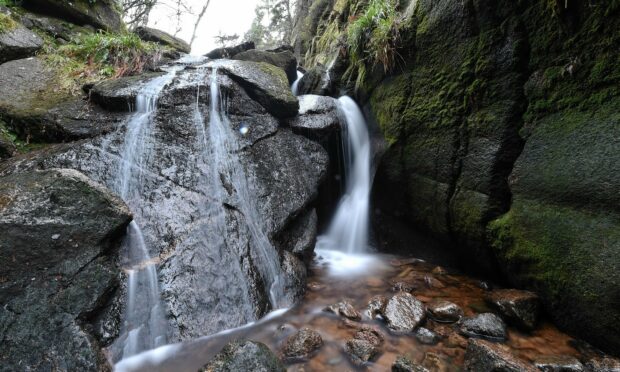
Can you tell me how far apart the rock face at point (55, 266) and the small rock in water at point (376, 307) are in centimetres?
272

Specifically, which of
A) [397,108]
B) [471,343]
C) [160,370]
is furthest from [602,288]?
[160,370]

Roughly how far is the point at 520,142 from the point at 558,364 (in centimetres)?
243

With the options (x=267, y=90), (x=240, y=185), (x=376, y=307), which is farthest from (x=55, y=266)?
(x=267, y=90)

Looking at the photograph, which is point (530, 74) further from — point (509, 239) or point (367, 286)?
point (367, 286)

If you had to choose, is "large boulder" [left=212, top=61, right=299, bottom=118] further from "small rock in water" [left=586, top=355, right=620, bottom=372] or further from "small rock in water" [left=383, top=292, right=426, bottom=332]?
"small rock in water" [left=586, top=355, right=620, bottom=372]

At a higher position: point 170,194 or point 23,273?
point 170,194

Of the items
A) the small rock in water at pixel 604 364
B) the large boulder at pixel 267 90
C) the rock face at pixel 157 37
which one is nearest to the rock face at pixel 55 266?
the large boulder at pixel 267 90

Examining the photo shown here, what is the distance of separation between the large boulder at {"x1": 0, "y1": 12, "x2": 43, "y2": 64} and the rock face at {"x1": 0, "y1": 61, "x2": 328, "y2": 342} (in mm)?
3275

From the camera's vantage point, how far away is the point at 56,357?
2246 millimetres

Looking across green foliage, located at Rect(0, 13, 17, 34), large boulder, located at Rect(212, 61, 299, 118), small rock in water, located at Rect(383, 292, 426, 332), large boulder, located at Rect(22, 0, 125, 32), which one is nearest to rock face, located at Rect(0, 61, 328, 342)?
large boulder, located at Rect(212, 61, 299, 118)

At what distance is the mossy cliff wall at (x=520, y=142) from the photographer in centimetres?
279

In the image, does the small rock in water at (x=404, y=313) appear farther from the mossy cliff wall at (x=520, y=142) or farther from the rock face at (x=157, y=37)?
the rock face at (x=157, y=37)

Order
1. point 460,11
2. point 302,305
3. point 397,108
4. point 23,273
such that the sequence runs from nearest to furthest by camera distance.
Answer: point 23,273 < point 302,305 < point 460,11 < point 397,108

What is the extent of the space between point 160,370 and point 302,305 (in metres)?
1.75
